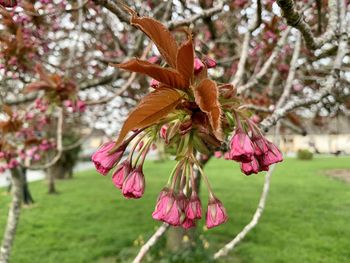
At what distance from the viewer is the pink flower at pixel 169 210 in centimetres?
95

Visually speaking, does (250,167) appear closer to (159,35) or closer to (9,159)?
(159,35)

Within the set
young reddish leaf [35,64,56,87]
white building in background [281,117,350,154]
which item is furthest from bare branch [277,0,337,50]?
young reddish leaf [35,64,56,87]

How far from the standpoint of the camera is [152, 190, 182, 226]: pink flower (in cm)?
95

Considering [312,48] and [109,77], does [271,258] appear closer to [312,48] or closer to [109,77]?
[109,77]

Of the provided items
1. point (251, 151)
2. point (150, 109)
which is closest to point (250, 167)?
point (251, 151)

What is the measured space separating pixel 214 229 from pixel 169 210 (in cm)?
660

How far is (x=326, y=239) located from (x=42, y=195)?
911 cm

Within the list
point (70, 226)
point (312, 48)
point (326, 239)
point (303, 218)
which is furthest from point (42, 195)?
point (312, 48)

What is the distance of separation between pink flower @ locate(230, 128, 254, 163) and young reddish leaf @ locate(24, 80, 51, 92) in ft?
7.17

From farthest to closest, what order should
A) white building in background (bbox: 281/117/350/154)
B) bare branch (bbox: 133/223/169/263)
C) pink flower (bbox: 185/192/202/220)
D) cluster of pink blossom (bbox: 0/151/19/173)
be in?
cluster of pink blossom (bbox: 0/151/19/173) → white building in background (bbox: 281/117/350/154) → bare branch (bbox: 133/223/169/263) → pink flower (bbox: 185/192/202/220)

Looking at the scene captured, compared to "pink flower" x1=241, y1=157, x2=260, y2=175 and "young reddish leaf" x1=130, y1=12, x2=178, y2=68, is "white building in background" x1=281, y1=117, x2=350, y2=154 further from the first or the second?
"young reddish leaf" x1=130, y1=12, x2=178, y2=68

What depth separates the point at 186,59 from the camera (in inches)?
29.9

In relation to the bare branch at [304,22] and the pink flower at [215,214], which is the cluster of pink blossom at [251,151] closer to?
the pink flower at [215,214]

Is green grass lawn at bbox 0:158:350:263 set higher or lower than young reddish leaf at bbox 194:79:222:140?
lower
